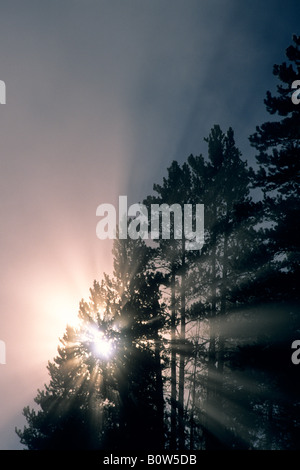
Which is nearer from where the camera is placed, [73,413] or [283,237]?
[283,237]

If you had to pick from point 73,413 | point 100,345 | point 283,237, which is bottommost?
point 73,413

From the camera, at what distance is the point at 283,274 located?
28.2 ft

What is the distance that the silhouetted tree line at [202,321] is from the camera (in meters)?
9.59

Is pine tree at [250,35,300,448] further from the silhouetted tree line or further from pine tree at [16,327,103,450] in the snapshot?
pine tree at [16,327,103,450]

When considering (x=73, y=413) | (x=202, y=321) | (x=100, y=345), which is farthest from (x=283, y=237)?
(x=73, y=413)

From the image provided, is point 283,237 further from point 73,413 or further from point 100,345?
point 73,413

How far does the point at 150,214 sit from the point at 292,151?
790 cm

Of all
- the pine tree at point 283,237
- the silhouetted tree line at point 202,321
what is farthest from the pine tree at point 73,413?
→ the pine tree at point 283,237

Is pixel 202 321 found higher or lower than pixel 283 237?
lower

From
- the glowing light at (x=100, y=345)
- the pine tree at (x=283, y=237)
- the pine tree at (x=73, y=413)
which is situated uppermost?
the pine tree at (x=283, y=237)

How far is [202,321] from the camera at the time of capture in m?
13.4

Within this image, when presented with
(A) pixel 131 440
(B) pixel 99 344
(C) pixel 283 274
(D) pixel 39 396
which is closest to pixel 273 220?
(C) pixel 283 274

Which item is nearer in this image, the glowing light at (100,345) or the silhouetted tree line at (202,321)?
the silhouetted tree line at (202,321)

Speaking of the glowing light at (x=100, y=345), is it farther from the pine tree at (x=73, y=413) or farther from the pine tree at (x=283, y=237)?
the pine tree at (x=283, y=237)
